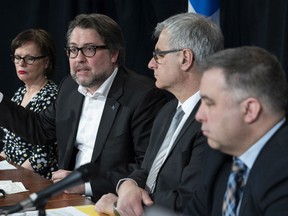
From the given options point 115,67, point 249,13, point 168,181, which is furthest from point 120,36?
point 249,13

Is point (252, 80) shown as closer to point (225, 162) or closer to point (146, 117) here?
point (225, 162)

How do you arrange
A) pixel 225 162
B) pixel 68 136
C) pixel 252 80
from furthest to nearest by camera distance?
pixel 68 136 < pixel 225 162 < pixel 252 80

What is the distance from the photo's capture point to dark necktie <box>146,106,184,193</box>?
2141 mm

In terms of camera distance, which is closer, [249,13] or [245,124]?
[245,124]

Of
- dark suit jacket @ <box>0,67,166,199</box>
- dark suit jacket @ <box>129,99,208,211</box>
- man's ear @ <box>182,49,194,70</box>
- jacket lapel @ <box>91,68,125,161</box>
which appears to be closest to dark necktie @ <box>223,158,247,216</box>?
dark suit jacket @ <box>129,99,208,211</box>

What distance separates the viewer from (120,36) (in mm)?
2816

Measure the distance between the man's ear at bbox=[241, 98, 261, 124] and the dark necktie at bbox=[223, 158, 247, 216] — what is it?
0.48ft

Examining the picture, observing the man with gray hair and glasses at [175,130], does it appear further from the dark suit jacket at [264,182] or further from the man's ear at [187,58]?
the dark suit jacket at [264,182]

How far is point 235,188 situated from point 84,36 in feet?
4.80

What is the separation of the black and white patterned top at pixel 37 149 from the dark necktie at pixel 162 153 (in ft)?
3.73

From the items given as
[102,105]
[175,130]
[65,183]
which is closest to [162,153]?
[175,130]

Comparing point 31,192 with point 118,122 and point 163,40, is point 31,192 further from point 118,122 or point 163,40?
point 163,40

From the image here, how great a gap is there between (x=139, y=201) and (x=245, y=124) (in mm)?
645

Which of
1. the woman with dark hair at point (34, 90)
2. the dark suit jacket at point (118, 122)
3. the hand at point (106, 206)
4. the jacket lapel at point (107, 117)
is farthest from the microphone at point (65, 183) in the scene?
the woman with dark hair at point (34, 90)
